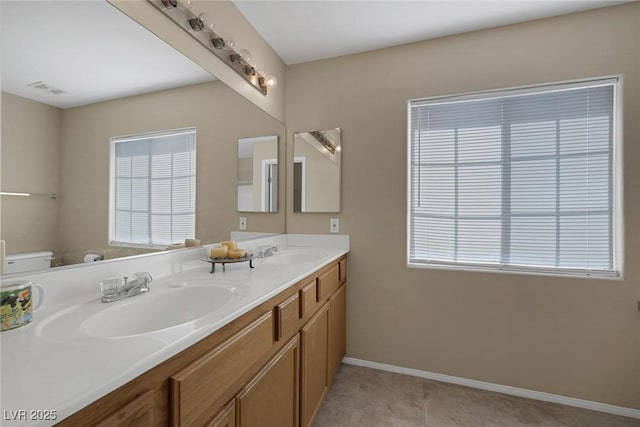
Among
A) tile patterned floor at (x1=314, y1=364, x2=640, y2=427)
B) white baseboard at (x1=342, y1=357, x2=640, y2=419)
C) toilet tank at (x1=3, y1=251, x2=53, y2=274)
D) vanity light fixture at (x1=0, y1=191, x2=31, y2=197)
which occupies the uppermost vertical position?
vanity light fixture at (x1=0, y1=191, x2=31, y2=197)

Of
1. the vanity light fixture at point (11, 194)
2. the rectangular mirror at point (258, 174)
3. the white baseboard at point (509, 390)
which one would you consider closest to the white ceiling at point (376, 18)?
the rectangular mirror at point (258, 174)

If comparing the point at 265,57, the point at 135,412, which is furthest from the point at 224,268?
the point at 265,57

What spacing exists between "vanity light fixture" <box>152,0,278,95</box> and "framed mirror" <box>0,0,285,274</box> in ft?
0.57

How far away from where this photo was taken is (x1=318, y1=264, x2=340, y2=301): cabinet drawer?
5.38ft

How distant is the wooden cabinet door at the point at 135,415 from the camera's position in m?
0.49

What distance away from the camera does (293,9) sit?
1.81 meters

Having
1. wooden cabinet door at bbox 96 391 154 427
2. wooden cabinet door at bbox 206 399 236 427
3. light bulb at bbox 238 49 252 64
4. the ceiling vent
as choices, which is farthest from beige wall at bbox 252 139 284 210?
wooden cabinet door at bbox 96 391 154 427

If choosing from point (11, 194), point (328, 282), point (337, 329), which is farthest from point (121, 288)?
point (337, 329)

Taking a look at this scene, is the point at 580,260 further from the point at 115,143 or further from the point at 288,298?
the point at 115,143

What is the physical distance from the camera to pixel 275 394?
3.59 ft

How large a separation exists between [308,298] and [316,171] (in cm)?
121

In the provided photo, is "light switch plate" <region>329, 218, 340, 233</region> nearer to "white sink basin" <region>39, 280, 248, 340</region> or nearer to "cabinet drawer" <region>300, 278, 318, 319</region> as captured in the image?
"cabinet drawer" <region>300, 278, 318, 319</region>

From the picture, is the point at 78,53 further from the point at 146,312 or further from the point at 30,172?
the point at 146,312

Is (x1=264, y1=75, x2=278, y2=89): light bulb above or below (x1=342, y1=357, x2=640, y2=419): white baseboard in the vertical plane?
above
